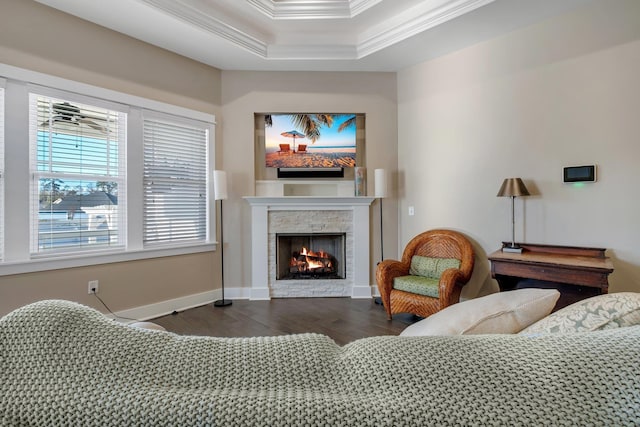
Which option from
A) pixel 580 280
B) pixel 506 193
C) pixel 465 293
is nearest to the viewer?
pixel 580 280

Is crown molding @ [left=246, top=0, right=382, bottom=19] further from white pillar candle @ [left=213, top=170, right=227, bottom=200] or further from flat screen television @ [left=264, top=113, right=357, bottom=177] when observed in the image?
white pillar candle @ [left=213, top=170, right=227, bottom=200]

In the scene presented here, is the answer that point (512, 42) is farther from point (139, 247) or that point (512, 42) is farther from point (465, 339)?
point (139, 247)

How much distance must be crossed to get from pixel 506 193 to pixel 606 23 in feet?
5.39

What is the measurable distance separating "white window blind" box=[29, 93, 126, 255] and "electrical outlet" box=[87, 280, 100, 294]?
35 cm

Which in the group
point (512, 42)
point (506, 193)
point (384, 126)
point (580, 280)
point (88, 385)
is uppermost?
point (512, 42)

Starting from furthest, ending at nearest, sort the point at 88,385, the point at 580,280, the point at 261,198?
the point at 261,198
the point at 580,280
the point at 88,385

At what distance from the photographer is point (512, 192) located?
2785 millimetres

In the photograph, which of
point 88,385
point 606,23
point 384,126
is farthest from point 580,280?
point 88,385

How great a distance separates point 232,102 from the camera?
3852mm

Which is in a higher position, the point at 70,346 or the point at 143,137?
the point at 143,137

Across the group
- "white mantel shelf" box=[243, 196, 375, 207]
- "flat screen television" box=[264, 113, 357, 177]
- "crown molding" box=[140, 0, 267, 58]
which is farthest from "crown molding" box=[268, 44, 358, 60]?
"white mantel shelf" box=[243, 196, 375, 207]

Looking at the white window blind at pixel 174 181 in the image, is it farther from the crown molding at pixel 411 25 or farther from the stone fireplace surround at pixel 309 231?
the crown molding at pixel 411 25

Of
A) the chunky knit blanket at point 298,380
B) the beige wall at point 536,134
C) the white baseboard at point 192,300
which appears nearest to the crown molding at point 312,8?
the beige wall at point 536,134

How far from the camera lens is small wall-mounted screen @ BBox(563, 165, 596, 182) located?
2.56m
